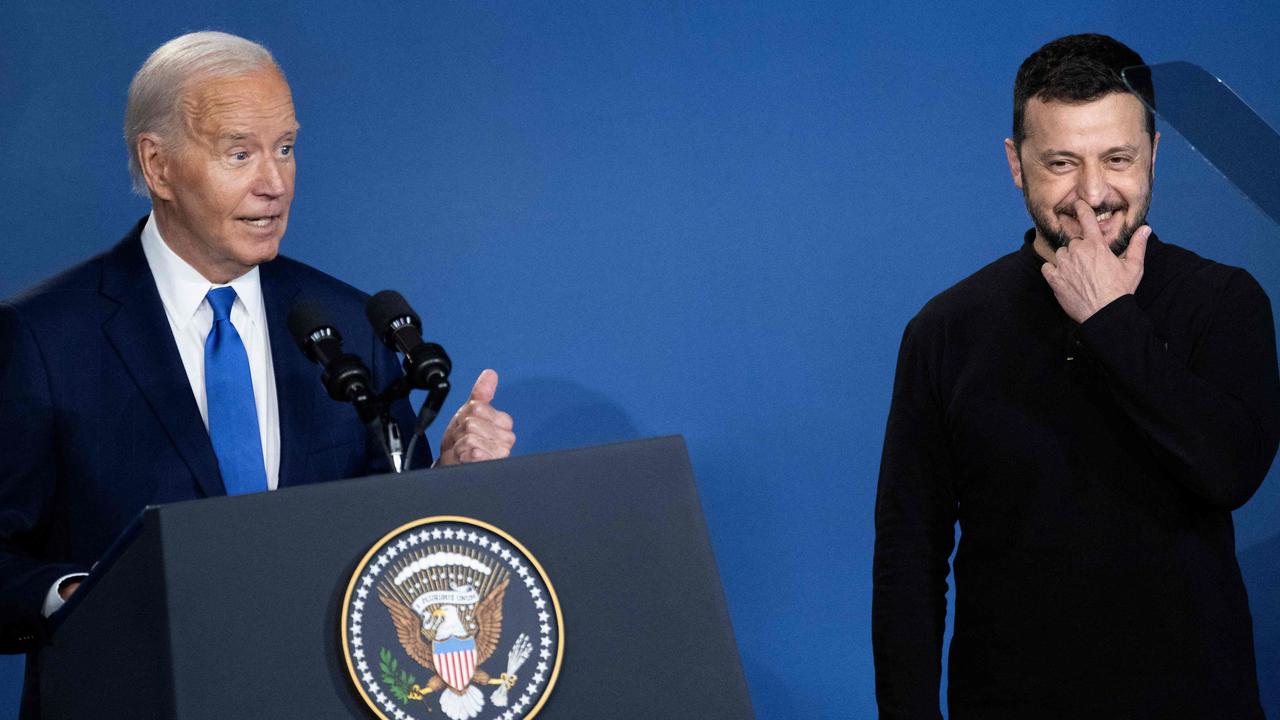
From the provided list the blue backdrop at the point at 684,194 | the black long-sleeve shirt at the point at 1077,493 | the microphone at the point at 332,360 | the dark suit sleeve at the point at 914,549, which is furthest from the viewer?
the blue backdrop at the point at 684,194

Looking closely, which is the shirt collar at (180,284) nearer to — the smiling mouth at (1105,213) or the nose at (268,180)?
the nose at (268,180)

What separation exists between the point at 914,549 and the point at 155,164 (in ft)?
3.79

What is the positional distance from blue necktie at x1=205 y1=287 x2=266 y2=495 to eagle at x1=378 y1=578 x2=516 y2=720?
0.58m

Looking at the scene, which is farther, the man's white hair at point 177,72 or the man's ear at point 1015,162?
the man's ear at point 1015,162

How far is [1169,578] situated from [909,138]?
142cm

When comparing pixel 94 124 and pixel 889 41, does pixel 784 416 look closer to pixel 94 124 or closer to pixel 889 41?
pixel 889 41

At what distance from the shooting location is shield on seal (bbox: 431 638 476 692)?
1.11 meters

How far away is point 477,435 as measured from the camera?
157 centimetres

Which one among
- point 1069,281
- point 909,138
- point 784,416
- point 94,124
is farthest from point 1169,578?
point 94,124

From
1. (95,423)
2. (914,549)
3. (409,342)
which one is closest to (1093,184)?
(914,549)

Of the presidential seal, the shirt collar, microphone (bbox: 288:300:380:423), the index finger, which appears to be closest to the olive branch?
the presidential seal

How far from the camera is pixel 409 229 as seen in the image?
270 centimetres

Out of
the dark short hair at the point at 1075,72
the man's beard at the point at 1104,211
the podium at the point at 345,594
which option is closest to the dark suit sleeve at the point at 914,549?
the man's beard at the point at 1104,211

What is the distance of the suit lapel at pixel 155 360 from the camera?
161 cm
